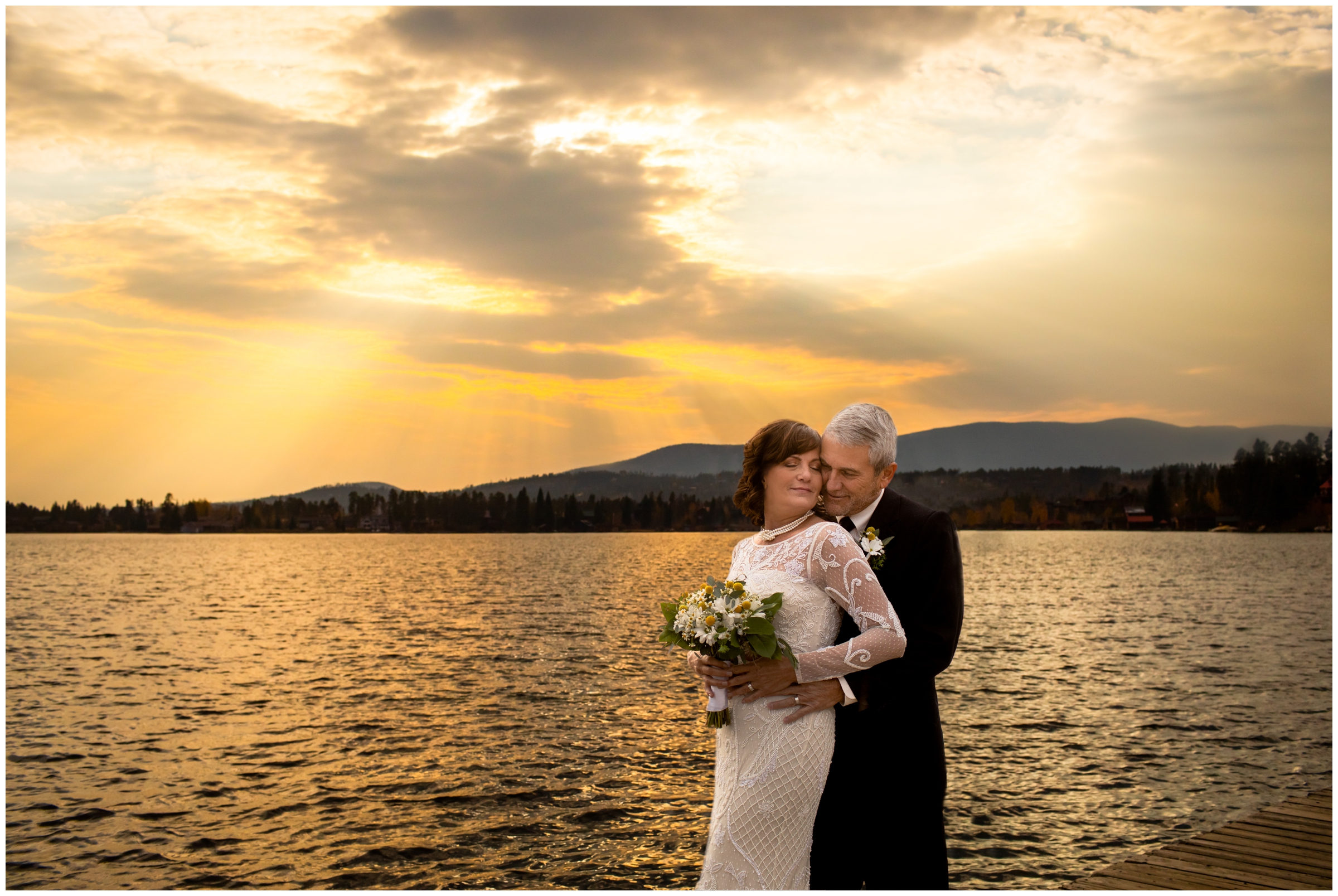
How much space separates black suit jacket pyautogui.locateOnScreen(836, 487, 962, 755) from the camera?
13.4 ft

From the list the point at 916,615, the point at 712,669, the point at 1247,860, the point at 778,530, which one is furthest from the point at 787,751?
the point at 1247,860

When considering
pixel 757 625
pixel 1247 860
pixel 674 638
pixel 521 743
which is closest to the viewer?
pixel 757 625

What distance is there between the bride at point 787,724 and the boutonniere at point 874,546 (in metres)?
0.07

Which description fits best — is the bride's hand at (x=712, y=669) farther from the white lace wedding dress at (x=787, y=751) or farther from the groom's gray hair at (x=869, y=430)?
the groom's gray hair at (x=869, y=430)

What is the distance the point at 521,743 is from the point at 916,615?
1650 centimetres

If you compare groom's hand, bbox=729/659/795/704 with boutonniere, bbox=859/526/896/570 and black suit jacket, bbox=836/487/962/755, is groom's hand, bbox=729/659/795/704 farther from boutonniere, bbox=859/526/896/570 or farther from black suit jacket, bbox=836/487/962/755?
boutonniere, bbox=859/526/896/570

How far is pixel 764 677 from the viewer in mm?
4055

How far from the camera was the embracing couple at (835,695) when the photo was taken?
408 centimetres

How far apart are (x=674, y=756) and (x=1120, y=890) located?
12.0 meters

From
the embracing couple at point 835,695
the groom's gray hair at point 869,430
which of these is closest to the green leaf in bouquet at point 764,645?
the embracing couple at point 835,695

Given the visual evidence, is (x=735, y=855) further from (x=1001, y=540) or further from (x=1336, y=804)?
(x=1001, y=540)

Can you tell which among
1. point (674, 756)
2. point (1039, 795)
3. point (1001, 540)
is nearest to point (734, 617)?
point (1039, 795)

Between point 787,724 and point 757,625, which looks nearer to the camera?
point 757,625

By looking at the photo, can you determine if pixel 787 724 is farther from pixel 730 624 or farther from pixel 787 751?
pixel 730 624
